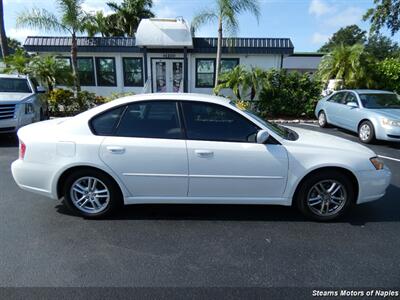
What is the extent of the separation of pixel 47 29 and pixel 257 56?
10.1m

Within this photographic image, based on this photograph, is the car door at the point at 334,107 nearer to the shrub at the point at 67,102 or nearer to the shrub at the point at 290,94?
the shrub at the point at 290,94

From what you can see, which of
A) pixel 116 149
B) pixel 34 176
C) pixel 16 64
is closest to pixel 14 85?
pixel 16 64

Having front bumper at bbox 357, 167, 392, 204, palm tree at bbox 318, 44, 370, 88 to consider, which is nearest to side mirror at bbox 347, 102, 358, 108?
palm tree at bbox 318, 44, 370, 88

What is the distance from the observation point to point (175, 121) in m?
3.28

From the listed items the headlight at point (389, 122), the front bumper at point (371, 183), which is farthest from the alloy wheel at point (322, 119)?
the front bumper at point (371, 183)

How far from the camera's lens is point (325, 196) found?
10.9ft

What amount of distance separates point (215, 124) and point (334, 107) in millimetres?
7296

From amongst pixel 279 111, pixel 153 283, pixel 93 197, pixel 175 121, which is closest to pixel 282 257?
pixel 153 283

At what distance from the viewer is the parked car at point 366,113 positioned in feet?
22.7

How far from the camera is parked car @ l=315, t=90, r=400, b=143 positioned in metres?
6.92

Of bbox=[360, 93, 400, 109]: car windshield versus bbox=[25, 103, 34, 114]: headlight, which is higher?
bbox=[360, 93, 400, 109]: car windshield

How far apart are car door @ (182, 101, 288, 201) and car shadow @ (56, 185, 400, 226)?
0.36 meters

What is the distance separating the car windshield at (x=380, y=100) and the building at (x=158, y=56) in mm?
7150

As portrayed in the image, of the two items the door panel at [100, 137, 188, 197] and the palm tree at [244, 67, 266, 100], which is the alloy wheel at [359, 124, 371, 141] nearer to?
the palm tree at [244, 67, 266, 100]
